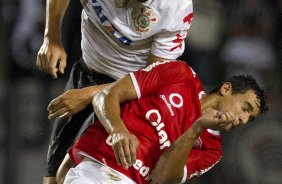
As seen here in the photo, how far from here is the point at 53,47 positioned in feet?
9.41

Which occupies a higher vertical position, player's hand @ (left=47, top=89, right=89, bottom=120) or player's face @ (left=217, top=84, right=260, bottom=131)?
player's hand @ (left=47, top=89, right=89, bottom=120)

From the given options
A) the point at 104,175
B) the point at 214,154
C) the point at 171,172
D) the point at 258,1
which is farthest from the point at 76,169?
the point at 258,1

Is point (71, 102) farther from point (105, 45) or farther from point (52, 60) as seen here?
point (105, 45)

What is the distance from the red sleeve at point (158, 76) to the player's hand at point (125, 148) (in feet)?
1.00

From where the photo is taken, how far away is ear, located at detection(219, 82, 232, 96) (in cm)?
295

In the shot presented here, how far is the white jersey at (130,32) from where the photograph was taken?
2932mm

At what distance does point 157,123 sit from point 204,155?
0.23m

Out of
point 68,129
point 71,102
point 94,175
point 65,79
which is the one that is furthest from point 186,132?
point 65,79

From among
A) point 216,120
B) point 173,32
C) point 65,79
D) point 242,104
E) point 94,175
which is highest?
point 173,32

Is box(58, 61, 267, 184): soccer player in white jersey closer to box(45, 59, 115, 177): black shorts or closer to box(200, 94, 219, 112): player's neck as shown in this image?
box(200, 94, 219, 112): player's neck

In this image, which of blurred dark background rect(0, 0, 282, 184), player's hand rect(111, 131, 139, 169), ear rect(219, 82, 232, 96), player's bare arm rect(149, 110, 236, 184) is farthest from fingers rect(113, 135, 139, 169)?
blurred dark background rect(0, 0, 282, 184)

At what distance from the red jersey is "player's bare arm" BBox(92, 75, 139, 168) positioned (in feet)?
0.14

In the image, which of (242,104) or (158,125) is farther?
(242,104)

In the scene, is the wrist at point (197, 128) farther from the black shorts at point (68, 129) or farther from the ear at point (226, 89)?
the black shorts at point (68, 129)
